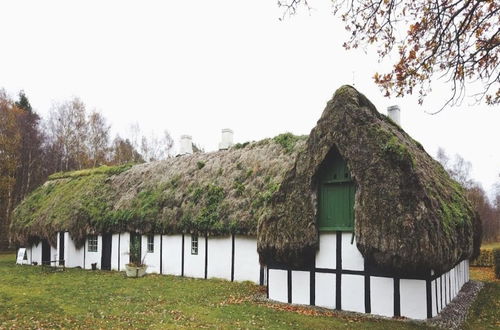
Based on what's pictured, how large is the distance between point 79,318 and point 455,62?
1014 centimetres

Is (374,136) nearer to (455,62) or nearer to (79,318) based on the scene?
(455,62)

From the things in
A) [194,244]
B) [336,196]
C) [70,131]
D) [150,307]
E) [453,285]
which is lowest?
[150,307]

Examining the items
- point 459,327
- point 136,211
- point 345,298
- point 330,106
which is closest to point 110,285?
point 136,211

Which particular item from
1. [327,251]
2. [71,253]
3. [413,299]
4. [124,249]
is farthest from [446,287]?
[71,253]

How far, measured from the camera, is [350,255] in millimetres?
11234

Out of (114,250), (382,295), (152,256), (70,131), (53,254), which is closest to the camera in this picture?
(382,295)

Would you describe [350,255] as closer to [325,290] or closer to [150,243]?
[325,290]

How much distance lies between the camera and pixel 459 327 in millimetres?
9805

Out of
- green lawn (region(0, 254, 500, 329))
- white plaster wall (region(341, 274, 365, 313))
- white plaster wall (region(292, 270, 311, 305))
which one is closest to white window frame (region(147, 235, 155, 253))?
green lawn (region(0, 254, 500, 329))

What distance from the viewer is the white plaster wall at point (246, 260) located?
16.0 metres

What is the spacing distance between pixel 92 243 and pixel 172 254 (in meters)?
5.84

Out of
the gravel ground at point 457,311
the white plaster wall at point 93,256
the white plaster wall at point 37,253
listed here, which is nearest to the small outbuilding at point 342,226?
the gravel ground at point 457,311

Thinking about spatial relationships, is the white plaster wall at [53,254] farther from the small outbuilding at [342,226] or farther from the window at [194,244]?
the window at [194,244]

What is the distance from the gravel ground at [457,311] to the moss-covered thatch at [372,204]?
1.36 metres
